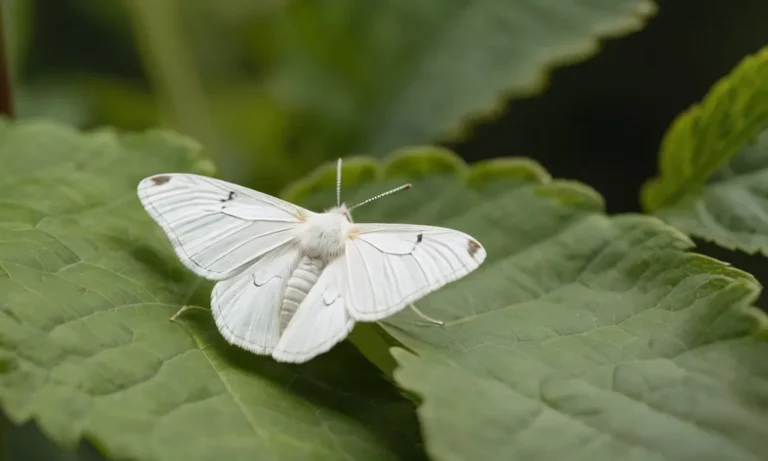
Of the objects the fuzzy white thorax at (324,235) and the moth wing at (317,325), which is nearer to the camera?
the moth wing at (317,325)

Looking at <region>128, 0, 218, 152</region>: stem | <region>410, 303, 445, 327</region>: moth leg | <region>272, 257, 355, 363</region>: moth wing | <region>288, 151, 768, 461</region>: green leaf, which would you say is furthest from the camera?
<region>128, 0, 218, 152</region>: stem

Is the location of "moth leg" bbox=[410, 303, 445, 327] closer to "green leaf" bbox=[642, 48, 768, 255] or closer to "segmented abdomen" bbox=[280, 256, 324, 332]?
"segmented abdomen" bbox=[280, 256, 324, 332]

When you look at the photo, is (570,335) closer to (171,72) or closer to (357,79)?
(357,79)

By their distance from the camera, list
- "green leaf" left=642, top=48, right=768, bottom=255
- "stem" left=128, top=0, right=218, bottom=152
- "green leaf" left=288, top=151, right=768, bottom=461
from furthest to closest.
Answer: "stem" left=128, top=0, right=218, bottom=152 → "green leaf" left=642, top=48, right=768, bottom=255 → "green leaf" left=288, top=151, right=768, bottom=461

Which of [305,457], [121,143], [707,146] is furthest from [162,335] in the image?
Answer: [707,146]

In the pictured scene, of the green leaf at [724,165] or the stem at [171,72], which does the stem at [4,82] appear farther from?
the green leaf at [724,165]

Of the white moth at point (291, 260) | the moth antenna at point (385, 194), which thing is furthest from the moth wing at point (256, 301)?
the moth antenna at point (385, 194)

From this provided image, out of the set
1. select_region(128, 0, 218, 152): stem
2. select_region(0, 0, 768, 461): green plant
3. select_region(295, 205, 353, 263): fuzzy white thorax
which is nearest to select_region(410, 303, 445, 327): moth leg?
select_region(0, 0, 768, 461): green plant

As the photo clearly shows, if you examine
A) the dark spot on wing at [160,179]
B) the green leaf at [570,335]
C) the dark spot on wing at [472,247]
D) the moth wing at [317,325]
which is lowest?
the moth wing at [317,325]

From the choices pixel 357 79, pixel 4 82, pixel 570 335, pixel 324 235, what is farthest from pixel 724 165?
pixel 4 82
